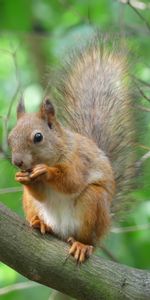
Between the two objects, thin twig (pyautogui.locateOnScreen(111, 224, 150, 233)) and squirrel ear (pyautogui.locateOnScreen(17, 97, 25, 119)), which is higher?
squirrel ear (pyautogui.locateOnScreen(17, 97, 25, 119))

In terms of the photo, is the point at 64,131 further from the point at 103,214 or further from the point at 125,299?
the point at 125,299

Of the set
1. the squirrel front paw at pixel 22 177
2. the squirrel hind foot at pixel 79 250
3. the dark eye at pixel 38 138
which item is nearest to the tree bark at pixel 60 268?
the squirrel hind foot at pixel 79 250

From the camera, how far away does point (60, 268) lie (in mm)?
2717

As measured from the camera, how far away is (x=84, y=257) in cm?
280

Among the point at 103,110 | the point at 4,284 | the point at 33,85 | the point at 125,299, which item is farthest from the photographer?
the point at 33,85

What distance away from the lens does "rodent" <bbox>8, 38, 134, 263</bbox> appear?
285 centimetres

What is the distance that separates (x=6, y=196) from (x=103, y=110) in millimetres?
625

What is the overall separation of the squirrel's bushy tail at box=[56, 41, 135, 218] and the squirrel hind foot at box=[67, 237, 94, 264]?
1.83ft

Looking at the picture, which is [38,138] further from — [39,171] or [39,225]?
[39,225]

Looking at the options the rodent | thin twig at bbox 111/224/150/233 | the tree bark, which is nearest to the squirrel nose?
the rodent

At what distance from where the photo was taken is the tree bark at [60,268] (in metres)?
2.61

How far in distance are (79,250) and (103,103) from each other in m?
0.99

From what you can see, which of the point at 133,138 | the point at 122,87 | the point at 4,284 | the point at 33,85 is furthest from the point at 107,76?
the point at 4,284

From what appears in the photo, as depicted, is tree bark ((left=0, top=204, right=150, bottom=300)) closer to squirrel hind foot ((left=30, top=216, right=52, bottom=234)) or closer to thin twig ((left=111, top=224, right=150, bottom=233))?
squirrel hind foot ((left=30, top=216, right=52, bottom=234))
